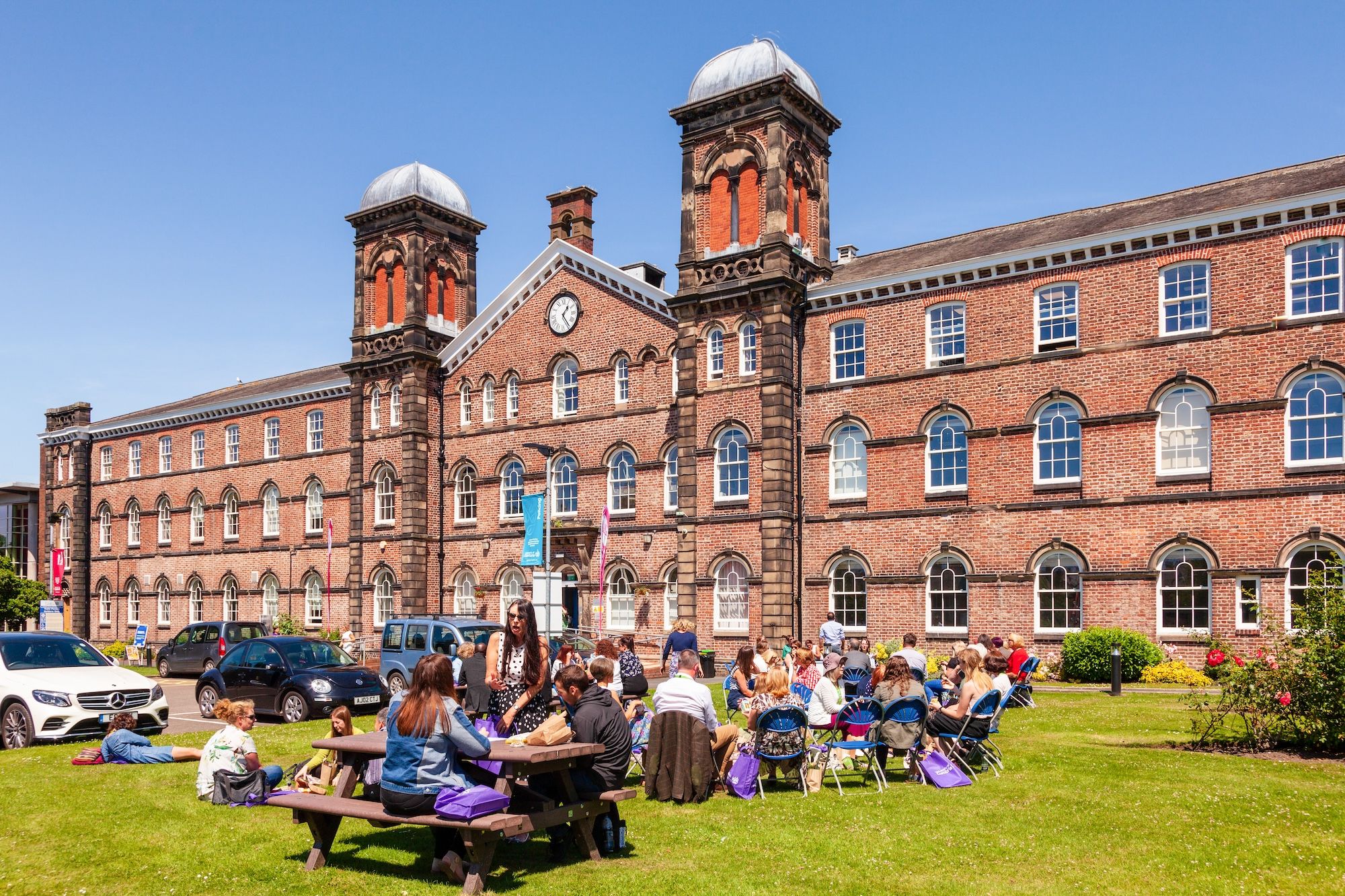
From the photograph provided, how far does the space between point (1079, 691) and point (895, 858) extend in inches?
556

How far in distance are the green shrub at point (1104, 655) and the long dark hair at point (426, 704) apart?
18.5 meters

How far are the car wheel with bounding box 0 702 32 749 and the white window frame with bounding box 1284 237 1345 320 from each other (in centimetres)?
2349

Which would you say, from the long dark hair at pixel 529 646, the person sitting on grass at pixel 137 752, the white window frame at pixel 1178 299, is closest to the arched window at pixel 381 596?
the person sitting on grass at pixel 137 752

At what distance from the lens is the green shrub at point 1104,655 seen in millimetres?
23172

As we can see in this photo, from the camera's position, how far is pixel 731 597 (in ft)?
96.1

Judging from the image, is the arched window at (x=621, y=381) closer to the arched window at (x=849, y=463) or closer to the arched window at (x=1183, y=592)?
the arched window at (x=849, y=463)

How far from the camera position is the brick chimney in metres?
37.0

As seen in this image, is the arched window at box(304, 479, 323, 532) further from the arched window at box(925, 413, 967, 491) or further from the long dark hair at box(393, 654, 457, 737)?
the long dark hair at box(393, 654, 457, 737)

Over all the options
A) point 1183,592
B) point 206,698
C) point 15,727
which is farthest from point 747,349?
point 15,727

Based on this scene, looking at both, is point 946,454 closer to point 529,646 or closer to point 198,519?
point 529,646

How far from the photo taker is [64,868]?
900cm

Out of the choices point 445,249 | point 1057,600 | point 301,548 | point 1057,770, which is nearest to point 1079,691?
point 1057,600

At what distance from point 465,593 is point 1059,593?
19.5 m

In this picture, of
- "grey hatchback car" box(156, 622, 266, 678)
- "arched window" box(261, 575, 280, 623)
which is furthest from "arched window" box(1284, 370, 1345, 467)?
"arched window" box(261, 575, 280, 623)
